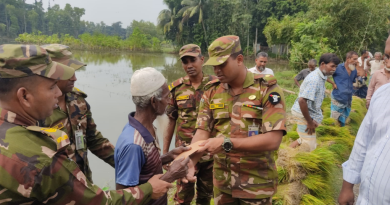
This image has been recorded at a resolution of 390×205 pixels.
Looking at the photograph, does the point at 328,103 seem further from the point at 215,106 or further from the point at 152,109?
the point at 152,109

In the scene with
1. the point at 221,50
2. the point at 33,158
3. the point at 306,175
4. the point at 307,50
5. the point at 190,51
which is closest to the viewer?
the point at 33,158

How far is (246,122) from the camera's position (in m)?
2.07

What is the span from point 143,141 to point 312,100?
9.08ft

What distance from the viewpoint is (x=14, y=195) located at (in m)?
1.00

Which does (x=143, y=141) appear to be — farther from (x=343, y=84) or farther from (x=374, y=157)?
(x=343, y=84)

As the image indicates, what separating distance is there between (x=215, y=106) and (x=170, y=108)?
1.20 meters

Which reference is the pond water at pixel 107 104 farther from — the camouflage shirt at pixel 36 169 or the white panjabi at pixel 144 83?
the camouflage shirt at pixel 36 169

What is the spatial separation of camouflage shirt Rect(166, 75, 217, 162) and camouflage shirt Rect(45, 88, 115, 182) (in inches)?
38.9

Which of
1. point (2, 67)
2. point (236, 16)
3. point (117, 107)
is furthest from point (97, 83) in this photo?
point (236, 16)

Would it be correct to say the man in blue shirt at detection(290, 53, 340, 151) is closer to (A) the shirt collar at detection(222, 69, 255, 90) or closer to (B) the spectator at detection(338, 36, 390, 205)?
(A) the shirt collar at detection(222, 69, 255, 90)

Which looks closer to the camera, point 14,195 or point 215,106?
point 14,195

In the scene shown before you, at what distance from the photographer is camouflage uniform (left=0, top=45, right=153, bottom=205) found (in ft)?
3.23

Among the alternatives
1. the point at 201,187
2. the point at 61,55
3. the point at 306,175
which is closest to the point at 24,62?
the point at 61,55

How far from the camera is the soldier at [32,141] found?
3.25 ft
